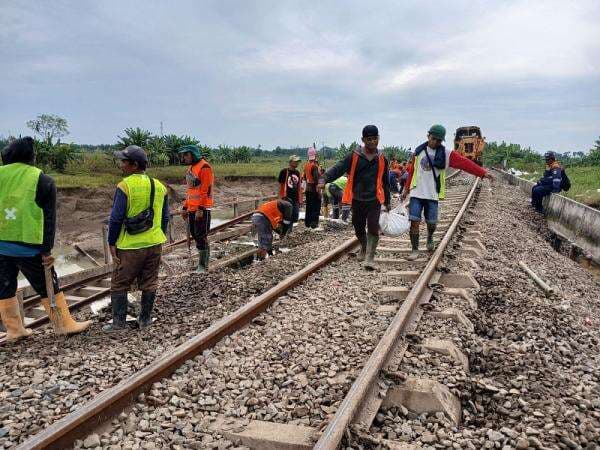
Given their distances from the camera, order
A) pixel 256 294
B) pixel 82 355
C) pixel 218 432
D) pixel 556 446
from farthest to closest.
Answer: pixel 256 294, pixel 82 355, pixel 218 432, pixel 556 446

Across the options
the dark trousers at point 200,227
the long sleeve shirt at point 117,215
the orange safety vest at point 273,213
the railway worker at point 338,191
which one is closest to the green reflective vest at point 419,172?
the orange safety vest at point 273,213

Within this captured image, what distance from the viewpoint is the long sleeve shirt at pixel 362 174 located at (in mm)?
6164

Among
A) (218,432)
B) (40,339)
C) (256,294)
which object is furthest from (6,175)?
(218,432)

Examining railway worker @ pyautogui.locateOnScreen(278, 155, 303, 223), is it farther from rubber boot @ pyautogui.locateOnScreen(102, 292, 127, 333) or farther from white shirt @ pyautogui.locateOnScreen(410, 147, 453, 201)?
rubber boot @ pyautogui.locateOnScreen(102, 292, 127, 333)

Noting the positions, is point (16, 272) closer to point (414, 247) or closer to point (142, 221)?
point (142, 221)

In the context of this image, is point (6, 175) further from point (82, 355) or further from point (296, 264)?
point (296, 264)

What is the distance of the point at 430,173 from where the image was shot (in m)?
6.61

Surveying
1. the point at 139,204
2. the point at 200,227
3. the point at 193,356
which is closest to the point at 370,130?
the point at 200,227

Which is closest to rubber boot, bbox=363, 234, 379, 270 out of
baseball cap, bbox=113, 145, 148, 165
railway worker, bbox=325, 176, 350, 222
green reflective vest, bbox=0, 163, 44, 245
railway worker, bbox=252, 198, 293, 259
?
railway worker, bbox=252, 198, 293, 259

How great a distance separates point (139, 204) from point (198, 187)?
2.29 meters

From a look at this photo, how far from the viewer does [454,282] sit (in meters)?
5.54

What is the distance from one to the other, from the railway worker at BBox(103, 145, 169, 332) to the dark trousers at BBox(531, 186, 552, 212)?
13739 mm

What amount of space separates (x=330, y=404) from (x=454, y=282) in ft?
10.1

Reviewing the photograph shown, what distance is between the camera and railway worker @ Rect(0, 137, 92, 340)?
4148 millimetres
